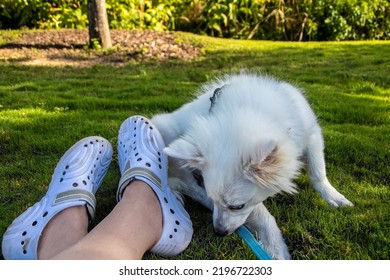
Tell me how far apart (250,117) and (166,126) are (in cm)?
97

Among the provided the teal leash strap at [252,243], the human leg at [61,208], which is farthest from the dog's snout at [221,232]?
the human leg at [61,208]

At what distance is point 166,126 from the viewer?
10.4ft

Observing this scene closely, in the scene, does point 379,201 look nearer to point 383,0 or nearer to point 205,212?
point 205,212

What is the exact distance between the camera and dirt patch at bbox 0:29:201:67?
→ 7.23 m

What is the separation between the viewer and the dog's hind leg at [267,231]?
89.8 inches

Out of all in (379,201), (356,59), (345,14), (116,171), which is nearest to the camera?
(379,201)

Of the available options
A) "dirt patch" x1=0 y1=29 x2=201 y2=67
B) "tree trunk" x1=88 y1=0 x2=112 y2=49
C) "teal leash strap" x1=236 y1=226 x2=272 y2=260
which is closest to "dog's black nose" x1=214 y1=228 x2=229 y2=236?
"teal leash strap" x1=236 y1=226 x2=272 y2=260

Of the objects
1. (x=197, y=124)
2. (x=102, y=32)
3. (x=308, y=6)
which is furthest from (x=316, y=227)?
(x=308, y=6)

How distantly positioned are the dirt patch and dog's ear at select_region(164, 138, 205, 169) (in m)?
5.01

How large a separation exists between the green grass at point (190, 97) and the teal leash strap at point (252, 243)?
0.13 feet

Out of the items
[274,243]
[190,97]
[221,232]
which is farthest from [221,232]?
[190,97]

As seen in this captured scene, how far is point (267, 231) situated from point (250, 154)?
0.49 metres

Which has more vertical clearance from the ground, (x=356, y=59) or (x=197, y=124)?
(x=197, y=124)

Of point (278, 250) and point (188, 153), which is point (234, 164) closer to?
point (188, 153)
